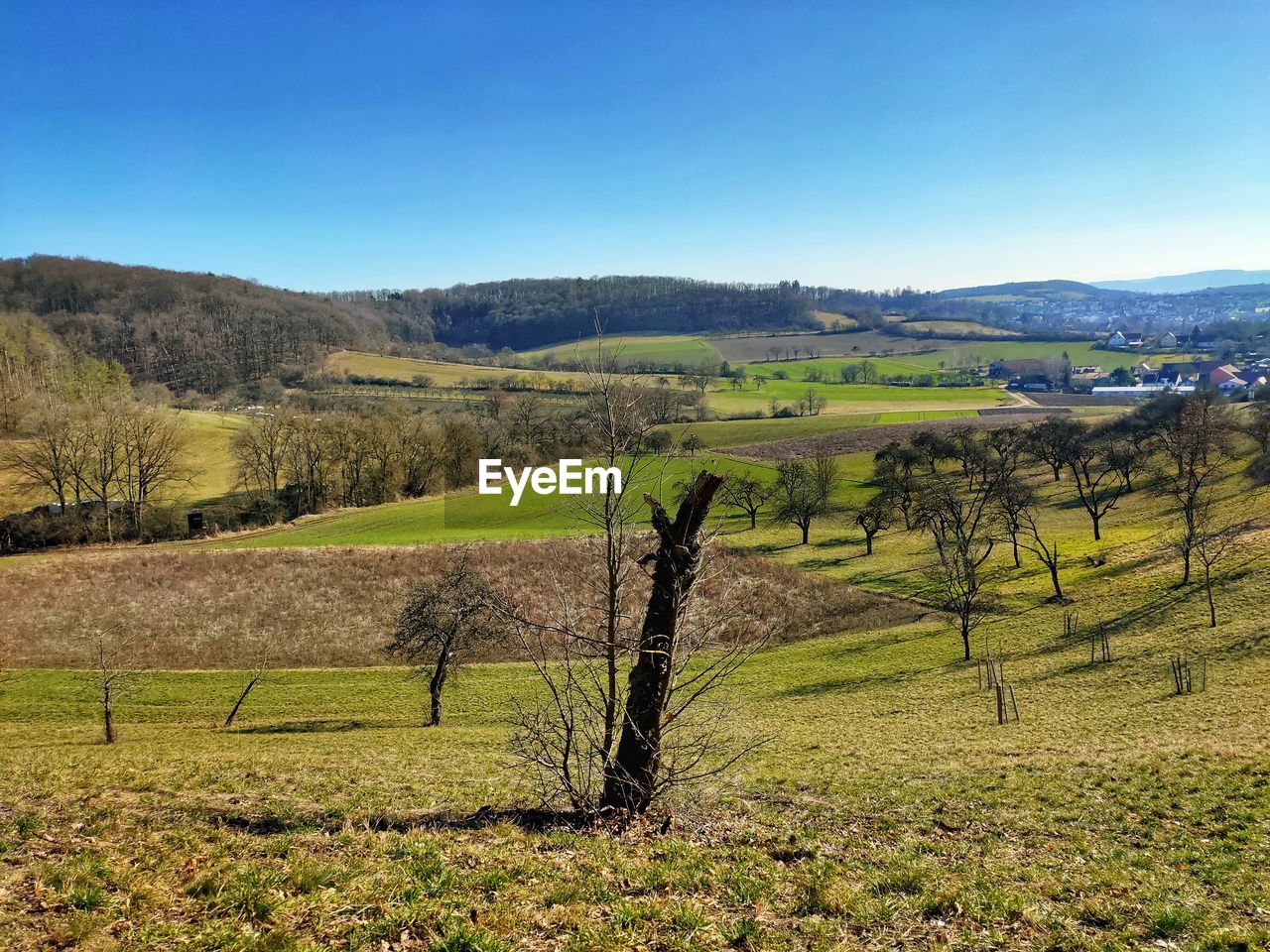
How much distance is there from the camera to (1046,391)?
13000 cm

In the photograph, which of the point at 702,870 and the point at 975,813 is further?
the point at 975,813

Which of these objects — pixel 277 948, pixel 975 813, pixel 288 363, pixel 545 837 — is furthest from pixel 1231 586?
pixel 288 363

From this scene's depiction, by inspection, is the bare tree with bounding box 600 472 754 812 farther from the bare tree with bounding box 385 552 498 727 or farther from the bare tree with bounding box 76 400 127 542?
the bare tree with bounding box 76 400 127 542

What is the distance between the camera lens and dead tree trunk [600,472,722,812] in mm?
9148

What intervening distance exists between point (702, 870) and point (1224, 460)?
83418 mm

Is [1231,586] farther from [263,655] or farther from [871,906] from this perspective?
[263,655]

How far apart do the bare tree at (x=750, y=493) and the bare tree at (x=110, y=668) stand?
4658 centimetres

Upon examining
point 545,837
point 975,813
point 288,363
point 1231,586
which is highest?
point 288,363

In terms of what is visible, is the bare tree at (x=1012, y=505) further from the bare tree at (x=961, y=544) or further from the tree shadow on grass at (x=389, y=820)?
the tree shadow on grass at (x=389, y=820)

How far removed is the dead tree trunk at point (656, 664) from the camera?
915cm

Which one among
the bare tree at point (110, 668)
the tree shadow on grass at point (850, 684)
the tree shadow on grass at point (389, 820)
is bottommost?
the tree shadow on grass at point (850, 684)

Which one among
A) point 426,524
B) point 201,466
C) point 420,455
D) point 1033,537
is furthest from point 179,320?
point 1033,537

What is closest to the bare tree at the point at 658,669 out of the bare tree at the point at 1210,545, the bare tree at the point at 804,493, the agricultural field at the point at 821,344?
the bare tree at the point at 1210,545

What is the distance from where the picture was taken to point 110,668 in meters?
26.4
